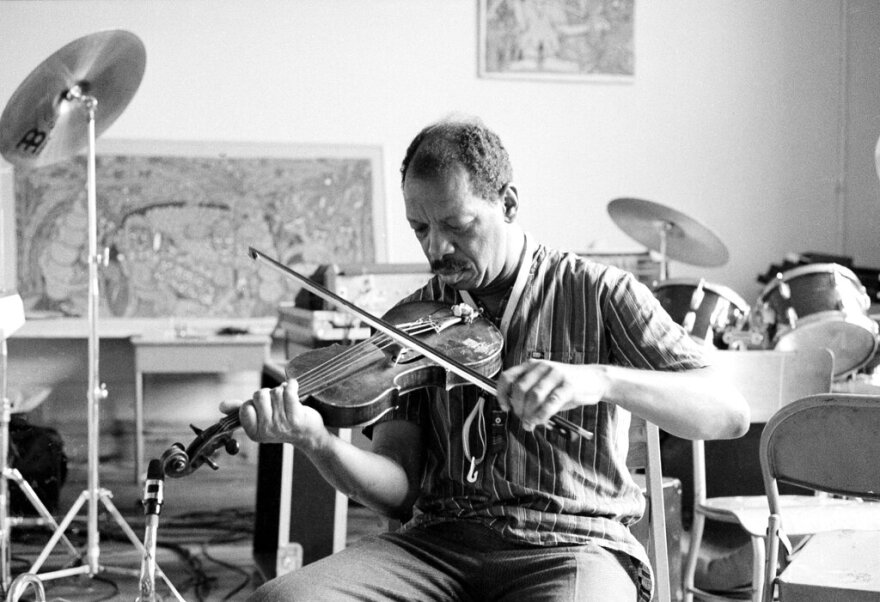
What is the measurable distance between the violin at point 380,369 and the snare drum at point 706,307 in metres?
2.06

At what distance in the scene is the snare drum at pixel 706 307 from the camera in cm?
351

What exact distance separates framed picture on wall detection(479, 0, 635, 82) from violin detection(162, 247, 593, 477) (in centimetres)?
390

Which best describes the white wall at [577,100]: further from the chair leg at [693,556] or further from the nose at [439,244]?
the nose at [439,244]

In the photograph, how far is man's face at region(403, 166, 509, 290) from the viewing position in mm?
1494

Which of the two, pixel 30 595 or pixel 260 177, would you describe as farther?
pixel 260 177

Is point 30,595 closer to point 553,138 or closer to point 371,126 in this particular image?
point 371,126

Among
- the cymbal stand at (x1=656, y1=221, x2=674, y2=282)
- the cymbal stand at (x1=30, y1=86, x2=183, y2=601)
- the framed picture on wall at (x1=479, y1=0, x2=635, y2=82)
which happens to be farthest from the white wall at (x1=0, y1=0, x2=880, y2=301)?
the cymbal stand at (x1=30, y1=86, x2=183, y2=601)

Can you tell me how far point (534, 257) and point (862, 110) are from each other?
4548 millimetres

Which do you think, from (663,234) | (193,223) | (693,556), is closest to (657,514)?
(693,556)

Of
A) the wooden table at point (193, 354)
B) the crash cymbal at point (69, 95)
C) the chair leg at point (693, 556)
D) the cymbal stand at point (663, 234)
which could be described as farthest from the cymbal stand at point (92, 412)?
the cymbal stand at point (663, 234)

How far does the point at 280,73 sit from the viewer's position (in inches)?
202

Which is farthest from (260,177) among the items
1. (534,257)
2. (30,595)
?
(534,257)

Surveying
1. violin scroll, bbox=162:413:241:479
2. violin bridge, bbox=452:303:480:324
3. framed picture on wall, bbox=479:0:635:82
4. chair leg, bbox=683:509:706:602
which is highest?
framed picture on wall, bbox=479:0:635:82

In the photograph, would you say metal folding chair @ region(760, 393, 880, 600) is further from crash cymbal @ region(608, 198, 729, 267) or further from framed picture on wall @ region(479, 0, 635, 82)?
framed picture on wall @ region(479, 0, 635, 82)
